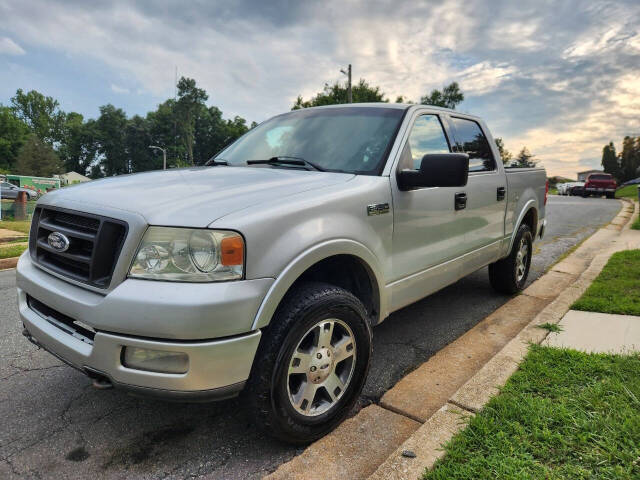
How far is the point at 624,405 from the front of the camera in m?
2.20

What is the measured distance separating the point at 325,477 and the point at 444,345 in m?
1.86

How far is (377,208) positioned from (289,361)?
3.32ft

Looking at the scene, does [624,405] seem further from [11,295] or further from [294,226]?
[11,295]

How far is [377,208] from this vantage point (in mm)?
2484

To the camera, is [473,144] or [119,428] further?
[473,144]

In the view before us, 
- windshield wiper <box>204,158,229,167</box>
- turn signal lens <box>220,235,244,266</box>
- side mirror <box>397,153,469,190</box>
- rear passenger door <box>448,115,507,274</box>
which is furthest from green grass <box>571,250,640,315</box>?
turn signal lens <box>220,235,244,266</box>

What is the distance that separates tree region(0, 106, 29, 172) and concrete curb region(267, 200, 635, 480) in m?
87.0

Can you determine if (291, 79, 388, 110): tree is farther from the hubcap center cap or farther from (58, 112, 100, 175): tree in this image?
(58, 112, 100, 175): tree

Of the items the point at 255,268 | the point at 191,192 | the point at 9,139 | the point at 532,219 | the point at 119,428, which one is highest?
the point at 9,139

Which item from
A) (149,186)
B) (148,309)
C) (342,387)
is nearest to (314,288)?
(342,387)

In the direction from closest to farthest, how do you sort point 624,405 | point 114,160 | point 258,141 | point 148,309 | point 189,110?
1. point 148,309
2. point 624,405
3. point 258,141
4. point 189,110
5. point 114,160

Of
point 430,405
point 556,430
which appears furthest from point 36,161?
point 556,430

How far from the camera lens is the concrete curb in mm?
1961

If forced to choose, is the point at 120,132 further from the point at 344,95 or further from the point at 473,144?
the point at 473,144
